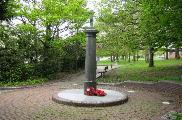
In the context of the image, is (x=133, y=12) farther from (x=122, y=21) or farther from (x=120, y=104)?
(x=120, y=104)

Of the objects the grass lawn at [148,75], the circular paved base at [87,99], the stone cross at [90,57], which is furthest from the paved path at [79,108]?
the grass lawn at [148,75]

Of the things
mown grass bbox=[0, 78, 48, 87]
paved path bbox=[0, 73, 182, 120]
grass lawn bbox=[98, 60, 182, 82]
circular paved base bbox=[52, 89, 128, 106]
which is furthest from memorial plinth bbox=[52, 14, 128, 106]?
grass lawn bbox=[98, 60, 182, 82]

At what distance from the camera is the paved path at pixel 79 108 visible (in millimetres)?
11188

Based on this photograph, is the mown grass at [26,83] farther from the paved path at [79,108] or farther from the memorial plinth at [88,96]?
the memorial plinth at [88,96]

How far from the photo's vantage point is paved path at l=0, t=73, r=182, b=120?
1119cm

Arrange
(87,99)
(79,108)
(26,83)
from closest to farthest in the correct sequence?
(79,108) → (87,99) → (26,83)

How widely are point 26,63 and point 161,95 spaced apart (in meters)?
10.3

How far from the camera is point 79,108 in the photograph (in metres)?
12.8

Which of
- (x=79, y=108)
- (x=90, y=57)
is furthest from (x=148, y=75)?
(x=79, y=108)

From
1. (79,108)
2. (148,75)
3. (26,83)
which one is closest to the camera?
(79,108)

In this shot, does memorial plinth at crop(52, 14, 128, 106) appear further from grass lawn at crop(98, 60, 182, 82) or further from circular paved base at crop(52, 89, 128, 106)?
grass lawn at crop(98, 60, 182, 82)

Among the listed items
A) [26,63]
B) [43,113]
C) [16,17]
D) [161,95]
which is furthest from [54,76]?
[43,113]

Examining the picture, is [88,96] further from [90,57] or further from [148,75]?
[148,75]

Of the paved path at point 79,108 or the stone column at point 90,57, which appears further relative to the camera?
the stone column at point 90,57
